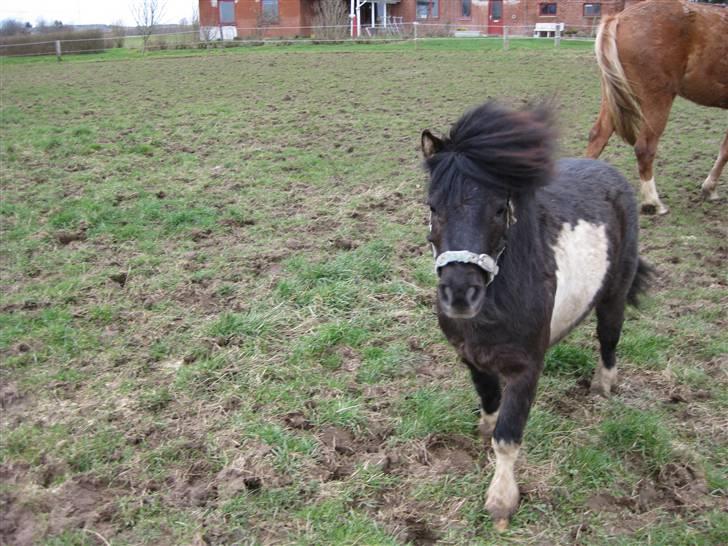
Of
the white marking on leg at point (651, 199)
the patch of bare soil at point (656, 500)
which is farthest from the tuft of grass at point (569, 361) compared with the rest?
the white marking on leg at point (651, 199)

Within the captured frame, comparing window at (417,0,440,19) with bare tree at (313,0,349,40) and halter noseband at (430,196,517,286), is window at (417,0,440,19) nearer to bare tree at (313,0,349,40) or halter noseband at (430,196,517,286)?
bare tree at (313,0,349,40)

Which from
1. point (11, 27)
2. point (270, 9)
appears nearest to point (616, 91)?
point (270, 9)

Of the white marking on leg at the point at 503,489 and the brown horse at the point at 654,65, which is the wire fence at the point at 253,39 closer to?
the brown horse at the point at 654,65

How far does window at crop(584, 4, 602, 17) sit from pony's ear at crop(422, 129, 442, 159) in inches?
1649

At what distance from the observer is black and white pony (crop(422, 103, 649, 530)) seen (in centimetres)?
237

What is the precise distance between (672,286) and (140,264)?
4.35 metres

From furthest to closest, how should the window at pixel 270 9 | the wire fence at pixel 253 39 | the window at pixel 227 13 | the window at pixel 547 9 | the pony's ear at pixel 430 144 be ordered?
the window at pixel 227 13 < the window at pixel 547 9 < the window at pixel 270 9 < the wire fence at pixel 253 39 < the pony's ear at pixel 430 144

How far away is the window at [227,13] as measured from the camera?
135 ft

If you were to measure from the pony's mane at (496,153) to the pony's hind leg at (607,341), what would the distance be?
1.26 meters

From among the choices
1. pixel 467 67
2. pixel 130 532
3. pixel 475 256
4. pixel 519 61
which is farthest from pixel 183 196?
pixel 519 61

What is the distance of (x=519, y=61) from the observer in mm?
19156

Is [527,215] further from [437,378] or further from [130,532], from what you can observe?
[130,532]

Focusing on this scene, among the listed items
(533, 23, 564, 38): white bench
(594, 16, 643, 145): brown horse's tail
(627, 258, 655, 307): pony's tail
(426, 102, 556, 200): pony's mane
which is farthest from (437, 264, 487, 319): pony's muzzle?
(533, 23, 564, 38): white bench

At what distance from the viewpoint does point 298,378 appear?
367 centimetres
